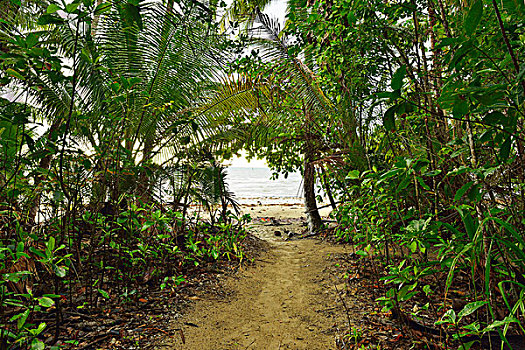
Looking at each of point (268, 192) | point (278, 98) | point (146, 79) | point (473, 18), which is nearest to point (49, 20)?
point (473, 18)

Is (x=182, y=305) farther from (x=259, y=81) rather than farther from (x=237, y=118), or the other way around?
(x=259, y=81)

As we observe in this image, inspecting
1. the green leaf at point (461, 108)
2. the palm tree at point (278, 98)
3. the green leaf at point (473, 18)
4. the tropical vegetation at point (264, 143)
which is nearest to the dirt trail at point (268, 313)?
the tropical vegetation at point (264, 143)

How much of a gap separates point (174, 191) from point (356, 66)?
8.40 feet

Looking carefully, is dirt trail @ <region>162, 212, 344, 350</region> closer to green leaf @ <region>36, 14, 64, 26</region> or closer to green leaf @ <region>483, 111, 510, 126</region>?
green leaf @ <region>483, 111, 510, 126</region>

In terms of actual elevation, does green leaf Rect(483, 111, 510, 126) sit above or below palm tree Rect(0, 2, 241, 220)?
below

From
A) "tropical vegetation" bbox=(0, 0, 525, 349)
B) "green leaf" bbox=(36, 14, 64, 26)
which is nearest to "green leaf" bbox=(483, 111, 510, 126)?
"tropical vegetation" bbox=(0, 0, 525, 349)

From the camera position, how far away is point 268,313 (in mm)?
2578

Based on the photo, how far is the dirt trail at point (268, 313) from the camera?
6.95 ft

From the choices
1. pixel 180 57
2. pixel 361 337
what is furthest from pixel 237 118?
pixel 361 337

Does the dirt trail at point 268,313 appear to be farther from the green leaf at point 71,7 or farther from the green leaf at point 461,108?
the green leaf at point 71,7

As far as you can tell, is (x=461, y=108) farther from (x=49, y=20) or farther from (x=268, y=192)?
(x=268, y=192)

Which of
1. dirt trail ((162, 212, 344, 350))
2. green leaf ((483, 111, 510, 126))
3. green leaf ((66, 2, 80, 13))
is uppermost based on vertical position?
green leaf ((66, 2, 80, 13))

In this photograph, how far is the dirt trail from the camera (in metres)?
2.12

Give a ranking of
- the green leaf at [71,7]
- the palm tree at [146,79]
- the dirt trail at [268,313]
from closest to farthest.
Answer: the green leaf at [71,7]
the dirt trail at [268,313]
the palm tree at [146,79]
